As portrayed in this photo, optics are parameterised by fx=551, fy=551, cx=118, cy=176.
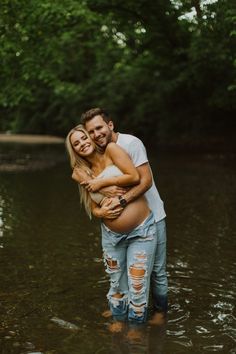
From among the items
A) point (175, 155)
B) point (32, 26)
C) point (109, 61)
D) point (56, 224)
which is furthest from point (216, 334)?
point (109, 61)

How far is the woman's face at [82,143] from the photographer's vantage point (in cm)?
466

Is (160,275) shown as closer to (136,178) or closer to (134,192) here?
(134,192)

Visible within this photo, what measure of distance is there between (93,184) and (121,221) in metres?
0.40

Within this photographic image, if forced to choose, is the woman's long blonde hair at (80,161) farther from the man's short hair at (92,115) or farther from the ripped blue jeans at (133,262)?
the ripped blue jeans at (133,262)

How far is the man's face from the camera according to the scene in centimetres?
466

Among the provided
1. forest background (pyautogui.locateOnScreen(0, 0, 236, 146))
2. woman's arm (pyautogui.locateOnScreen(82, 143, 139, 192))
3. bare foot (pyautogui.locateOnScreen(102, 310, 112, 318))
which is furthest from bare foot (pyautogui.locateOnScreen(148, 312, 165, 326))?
forest background (pyautogui.locateOnScreen(0, 0, 236, 146))

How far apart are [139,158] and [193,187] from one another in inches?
430

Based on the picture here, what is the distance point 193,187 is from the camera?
1542cm

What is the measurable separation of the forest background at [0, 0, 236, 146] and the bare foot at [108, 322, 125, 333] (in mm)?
6914

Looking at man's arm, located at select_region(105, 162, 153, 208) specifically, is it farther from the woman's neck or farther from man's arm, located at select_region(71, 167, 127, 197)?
the woman's neck

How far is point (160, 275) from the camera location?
5137mm

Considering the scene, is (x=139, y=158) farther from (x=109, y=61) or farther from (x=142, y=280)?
(x=109, y=61)

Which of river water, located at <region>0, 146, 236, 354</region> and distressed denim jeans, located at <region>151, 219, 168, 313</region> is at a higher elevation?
distressed denim jeans, located at <region>151, 219, 168, 313</region>

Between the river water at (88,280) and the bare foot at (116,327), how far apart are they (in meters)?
0.06
